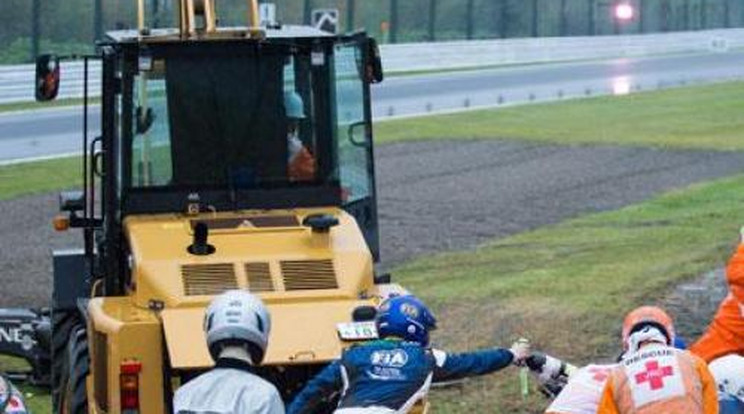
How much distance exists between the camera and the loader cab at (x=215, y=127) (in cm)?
1175

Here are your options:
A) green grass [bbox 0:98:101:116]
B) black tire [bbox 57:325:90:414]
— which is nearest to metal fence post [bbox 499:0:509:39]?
green grass [bbox 0:98:101:116]

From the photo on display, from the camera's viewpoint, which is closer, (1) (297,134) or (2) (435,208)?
(1) (297,134)

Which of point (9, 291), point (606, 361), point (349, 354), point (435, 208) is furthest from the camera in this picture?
point (435, 208)

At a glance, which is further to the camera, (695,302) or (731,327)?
(695,302)

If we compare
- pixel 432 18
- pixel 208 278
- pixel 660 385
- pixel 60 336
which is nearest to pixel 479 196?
pixel 60 336

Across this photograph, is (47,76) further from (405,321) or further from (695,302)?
(695,302)

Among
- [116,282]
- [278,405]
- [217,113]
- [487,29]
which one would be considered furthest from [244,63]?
[487,29]

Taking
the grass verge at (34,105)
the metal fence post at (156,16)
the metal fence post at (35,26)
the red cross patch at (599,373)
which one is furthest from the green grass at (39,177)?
the red cross patch at (599,373)

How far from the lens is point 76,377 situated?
1159 centimetres

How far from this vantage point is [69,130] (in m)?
39.4

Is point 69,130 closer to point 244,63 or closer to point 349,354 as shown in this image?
point 244,63

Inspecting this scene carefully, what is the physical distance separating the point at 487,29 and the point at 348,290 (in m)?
62.4

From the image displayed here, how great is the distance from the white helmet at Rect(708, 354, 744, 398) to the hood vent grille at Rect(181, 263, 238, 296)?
3.16 m

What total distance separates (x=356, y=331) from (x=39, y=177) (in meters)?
21.0
